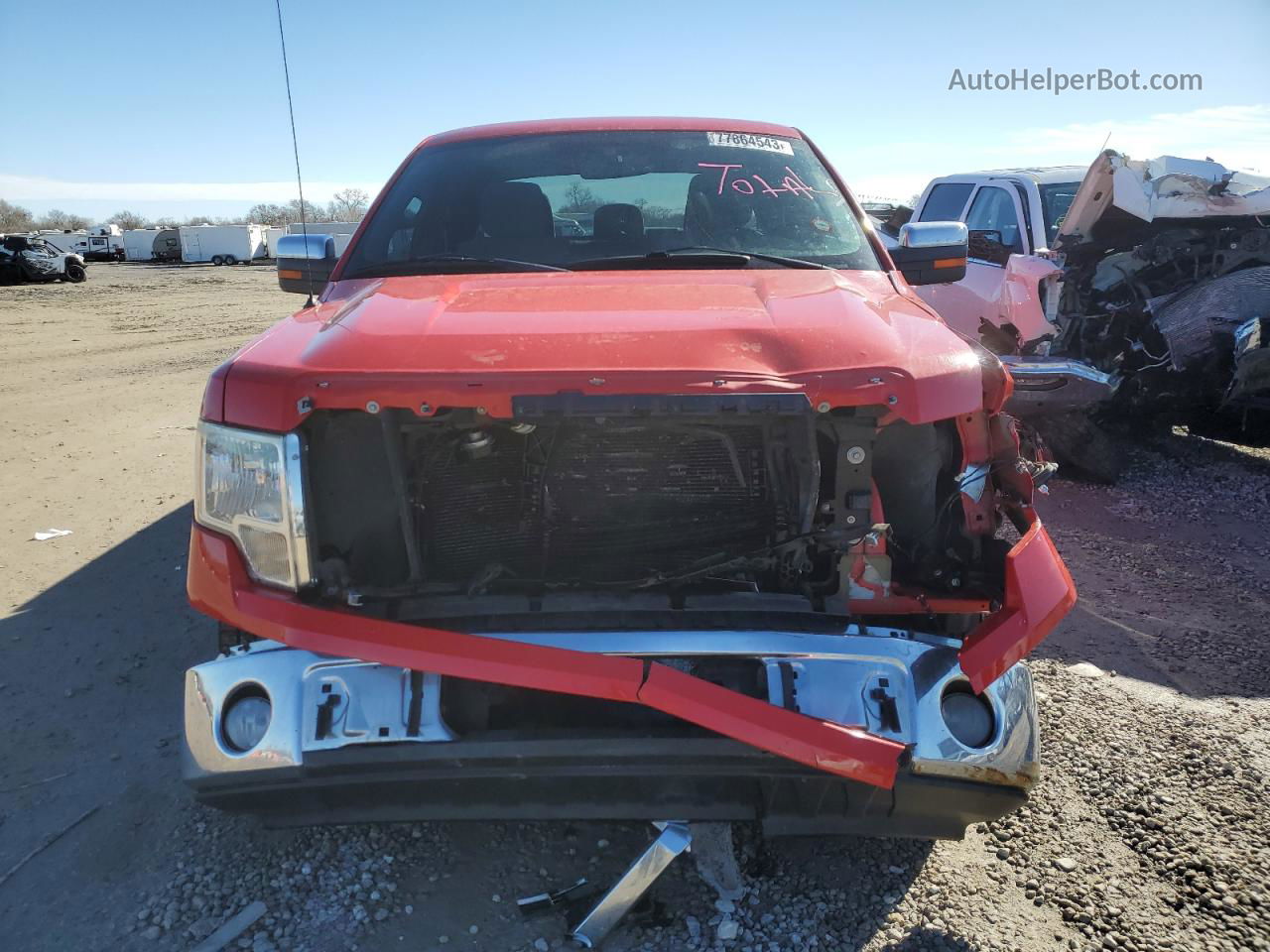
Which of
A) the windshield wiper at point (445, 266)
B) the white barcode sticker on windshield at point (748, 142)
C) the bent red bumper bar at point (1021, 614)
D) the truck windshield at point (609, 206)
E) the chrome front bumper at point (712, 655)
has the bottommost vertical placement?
the chrome front bumper at point (712, 655)

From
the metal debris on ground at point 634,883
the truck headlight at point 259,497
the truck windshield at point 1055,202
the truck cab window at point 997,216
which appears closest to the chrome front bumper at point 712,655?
the truck headlight at point 259,497

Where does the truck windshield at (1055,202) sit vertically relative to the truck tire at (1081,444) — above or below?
above

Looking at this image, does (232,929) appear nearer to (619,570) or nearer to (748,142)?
(619,570)

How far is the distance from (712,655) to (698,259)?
1419 mm

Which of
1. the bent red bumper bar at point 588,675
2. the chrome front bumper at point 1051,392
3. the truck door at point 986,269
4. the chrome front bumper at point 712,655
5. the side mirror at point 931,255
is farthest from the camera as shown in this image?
the truck door at point 986,269

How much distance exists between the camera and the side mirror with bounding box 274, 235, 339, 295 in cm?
328

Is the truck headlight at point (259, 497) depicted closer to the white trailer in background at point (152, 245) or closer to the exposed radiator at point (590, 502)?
the exposed radiator at point (590, 502)

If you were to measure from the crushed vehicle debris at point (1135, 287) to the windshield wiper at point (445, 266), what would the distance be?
3.82 metres

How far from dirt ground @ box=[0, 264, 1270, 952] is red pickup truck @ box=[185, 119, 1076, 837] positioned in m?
0.33

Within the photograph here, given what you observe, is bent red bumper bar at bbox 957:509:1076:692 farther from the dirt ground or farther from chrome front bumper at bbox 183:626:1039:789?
the dirt ground

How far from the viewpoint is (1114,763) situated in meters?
2.65

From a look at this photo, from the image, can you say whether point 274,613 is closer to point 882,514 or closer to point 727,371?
point 727,371

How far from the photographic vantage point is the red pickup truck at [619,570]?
1793 mm

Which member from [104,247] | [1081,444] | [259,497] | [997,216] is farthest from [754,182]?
[104,247]
